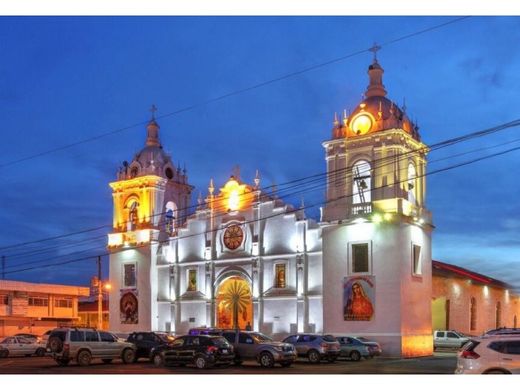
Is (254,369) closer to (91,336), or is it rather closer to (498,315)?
(91,336)

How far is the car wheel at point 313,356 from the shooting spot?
34.2 metres

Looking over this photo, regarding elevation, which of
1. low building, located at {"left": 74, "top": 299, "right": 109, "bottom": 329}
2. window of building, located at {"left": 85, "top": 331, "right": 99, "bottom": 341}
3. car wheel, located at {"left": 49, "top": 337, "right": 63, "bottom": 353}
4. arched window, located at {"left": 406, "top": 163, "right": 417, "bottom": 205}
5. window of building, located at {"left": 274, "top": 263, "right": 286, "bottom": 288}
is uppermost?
arched window, located at {"left": 406, "top": 163, "right": 417, "bottom": 205}

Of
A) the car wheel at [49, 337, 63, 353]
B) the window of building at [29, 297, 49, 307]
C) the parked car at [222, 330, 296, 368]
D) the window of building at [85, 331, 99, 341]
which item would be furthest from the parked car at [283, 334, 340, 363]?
the window of building at [29, 297, 49, 307]

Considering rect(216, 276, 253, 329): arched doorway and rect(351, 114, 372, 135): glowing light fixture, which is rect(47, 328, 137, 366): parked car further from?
rect(351, 114, 372, 135): glowing light fixture

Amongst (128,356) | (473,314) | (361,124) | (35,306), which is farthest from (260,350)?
(35,306)

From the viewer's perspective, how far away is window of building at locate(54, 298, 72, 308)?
206 feet

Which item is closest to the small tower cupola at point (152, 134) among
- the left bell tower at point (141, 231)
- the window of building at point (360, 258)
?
the left bell tower at point (141, 231)

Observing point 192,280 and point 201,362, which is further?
point 192,280

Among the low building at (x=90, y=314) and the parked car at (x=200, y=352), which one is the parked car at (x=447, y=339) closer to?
the parked car at (x=200, y=352)

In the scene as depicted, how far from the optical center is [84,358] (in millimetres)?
32219

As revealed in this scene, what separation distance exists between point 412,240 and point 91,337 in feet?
64.7

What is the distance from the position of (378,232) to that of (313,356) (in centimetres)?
1115

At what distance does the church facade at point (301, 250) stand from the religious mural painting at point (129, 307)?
8 cm

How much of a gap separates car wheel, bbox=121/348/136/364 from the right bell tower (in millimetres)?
13806
